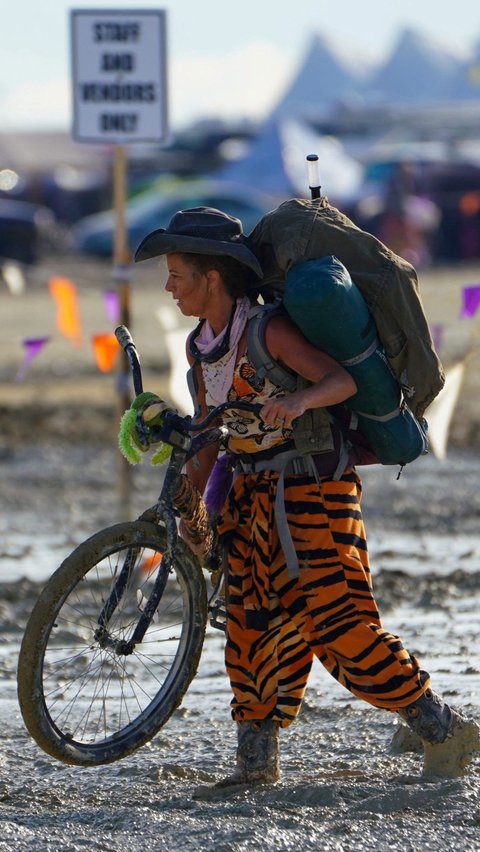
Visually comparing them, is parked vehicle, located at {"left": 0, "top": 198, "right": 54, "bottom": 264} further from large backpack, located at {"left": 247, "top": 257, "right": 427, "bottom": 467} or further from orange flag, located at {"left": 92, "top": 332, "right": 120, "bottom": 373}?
large backpack, located at {"left": 247, "top": 257, "right": 427, "bottom": 467}

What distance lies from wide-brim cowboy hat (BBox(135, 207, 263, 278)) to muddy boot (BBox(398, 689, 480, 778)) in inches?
51.6

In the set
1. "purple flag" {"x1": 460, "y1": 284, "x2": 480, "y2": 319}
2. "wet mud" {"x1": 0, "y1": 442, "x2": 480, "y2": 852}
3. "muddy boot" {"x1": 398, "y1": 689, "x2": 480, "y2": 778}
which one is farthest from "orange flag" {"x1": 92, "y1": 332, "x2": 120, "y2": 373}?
"muddy boot" {"x1": 398, "y1": 689, "x2": 480, "y2": 778}

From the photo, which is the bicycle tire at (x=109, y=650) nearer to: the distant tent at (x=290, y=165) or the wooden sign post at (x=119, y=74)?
the wooden sign post at (x=119, y=74)

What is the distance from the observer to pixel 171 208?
2997 cm

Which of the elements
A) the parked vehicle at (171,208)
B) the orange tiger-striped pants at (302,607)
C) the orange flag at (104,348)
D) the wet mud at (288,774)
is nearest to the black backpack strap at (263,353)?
the orange tiger-striped pants at (302,607)

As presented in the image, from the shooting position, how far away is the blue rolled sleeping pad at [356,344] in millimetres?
4270

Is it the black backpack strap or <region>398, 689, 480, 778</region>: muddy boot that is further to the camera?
<region>398, 689, 480, 778</region>: muddy boot

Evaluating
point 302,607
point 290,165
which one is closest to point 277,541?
point 302,607

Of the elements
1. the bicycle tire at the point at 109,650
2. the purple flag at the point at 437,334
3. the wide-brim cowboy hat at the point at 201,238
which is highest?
the wide-brim cowboy hat at the point at 201,238

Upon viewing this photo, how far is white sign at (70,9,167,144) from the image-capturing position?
28.2ft

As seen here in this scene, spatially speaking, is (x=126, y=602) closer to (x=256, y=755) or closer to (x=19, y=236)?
(x=256, y=755)

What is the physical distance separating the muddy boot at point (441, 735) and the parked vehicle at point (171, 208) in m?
24.8

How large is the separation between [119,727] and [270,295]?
1393 millimetres

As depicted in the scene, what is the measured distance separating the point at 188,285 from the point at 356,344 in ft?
1.65
